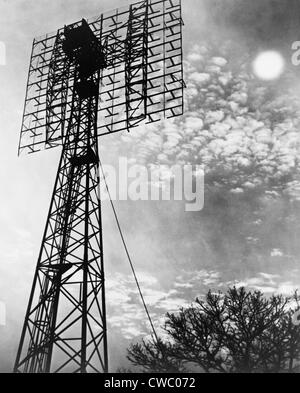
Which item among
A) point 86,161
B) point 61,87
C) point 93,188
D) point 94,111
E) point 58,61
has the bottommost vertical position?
point 93,188

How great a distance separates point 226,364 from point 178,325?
302cm

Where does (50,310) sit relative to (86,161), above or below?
below

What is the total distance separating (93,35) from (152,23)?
284 cm

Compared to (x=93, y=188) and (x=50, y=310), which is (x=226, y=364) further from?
(x=93, y=188)

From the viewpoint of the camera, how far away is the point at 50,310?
12398 mm

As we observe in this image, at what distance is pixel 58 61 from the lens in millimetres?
17484

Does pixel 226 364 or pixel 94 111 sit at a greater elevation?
pixel 94 111
